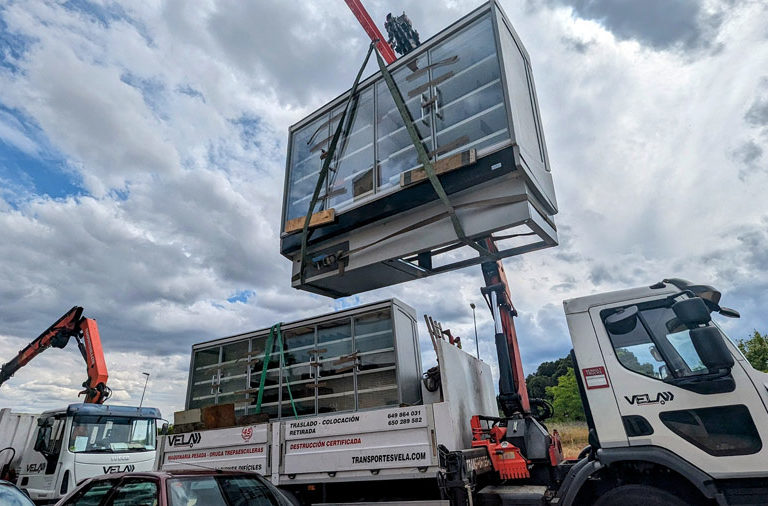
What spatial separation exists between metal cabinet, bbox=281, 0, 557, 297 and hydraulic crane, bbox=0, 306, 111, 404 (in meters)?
7.77

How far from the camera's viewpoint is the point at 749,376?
3.82 meters

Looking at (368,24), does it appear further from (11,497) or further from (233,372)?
(11,497)

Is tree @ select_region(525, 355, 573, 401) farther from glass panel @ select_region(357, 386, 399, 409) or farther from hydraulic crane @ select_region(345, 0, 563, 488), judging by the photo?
glass panel @ select_region(357, 386, 399, 409)

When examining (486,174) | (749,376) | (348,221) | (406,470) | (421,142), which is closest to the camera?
(749,376)

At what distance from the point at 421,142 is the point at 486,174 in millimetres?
1250

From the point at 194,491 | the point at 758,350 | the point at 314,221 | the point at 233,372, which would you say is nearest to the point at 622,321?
the point at 194,491

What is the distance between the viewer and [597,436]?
4.27 m

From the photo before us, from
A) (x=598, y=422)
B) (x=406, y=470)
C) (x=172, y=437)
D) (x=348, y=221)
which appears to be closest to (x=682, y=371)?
(x=598, y=422)

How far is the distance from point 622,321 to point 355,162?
460 cm

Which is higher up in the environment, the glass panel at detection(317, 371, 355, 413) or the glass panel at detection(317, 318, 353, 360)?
the glass panel at detection(317, 318, 353, 360)

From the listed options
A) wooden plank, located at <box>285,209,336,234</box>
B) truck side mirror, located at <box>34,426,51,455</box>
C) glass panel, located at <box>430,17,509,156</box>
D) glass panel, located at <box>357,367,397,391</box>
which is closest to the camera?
glass panel, located at <box>430,17,509,156</box>

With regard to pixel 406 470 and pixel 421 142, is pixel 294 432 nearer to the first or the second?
pixel 406 470

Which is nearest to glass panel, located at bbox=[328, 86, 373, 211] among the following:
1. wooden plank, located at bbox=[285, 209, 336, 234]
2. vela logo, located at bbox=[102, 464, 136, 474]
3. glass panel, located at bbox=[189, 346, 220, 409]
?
wooden plank, located at bbox=[285, 209, 336, 234]

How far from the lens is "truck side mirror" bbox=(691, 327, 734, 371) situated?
11.9ft
